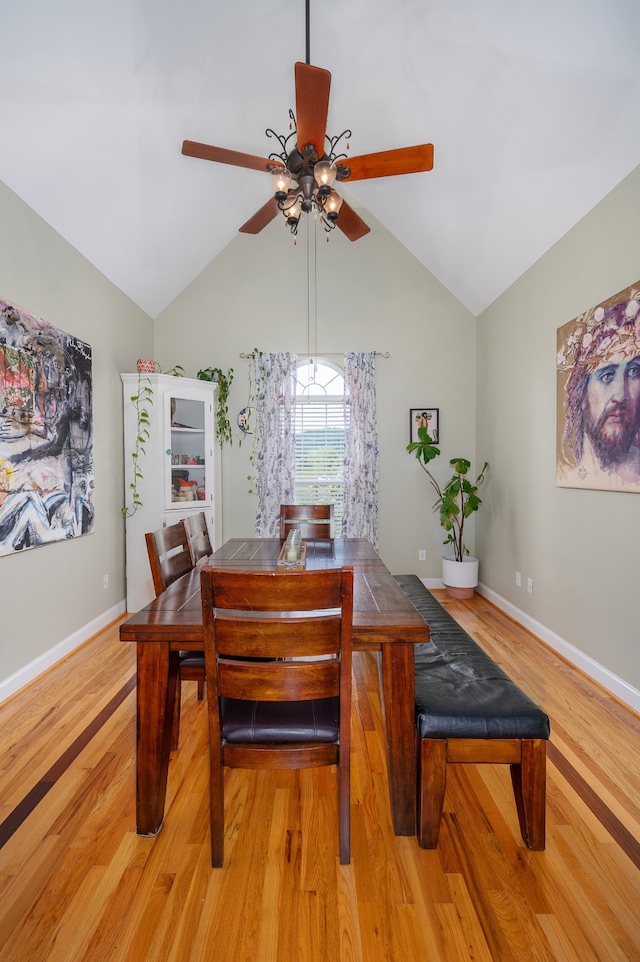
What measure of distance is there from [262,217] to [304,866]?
9.80ft

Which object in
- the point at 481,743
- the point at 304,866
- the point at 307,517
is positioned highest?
the point at 307,517

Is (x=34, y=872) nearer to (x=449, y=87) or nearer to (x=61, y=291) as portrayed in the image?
(x=61, y=291)

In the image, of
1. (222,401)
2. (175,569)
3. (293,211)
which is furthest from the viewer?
(222,401)

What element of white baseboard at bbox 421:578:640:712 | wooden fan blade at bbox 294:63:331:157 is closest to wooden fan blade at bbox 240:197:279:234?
wooden fan blade at bbox 294:63:331:157

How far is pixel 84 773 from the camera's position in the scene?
1.74 metres

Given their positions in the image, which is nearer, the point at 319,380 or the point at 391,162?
the point at 391,162

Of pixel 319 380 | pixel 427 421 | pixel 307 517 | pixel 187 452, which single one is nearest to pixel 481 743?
pixel 307 517

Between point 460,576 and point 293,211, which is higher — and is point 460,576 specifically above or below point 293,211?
below

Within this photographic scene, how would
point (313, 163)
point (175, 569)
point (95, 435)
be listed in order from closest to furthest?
point (175, 569) < point (313, 163) < point (95, 435)

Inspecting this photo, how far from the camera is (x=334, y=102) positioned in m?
3.06

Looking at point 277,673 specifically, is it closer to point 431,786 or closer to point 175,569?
point 431,786

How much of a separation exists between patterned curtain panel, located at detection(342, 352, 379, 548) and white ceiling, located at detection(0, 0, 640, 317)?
141 cm

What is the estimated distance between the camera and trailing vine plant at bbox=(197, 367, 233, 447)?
418 centimetres

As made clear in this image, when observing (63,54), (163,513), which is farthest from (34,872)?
(63,54)
